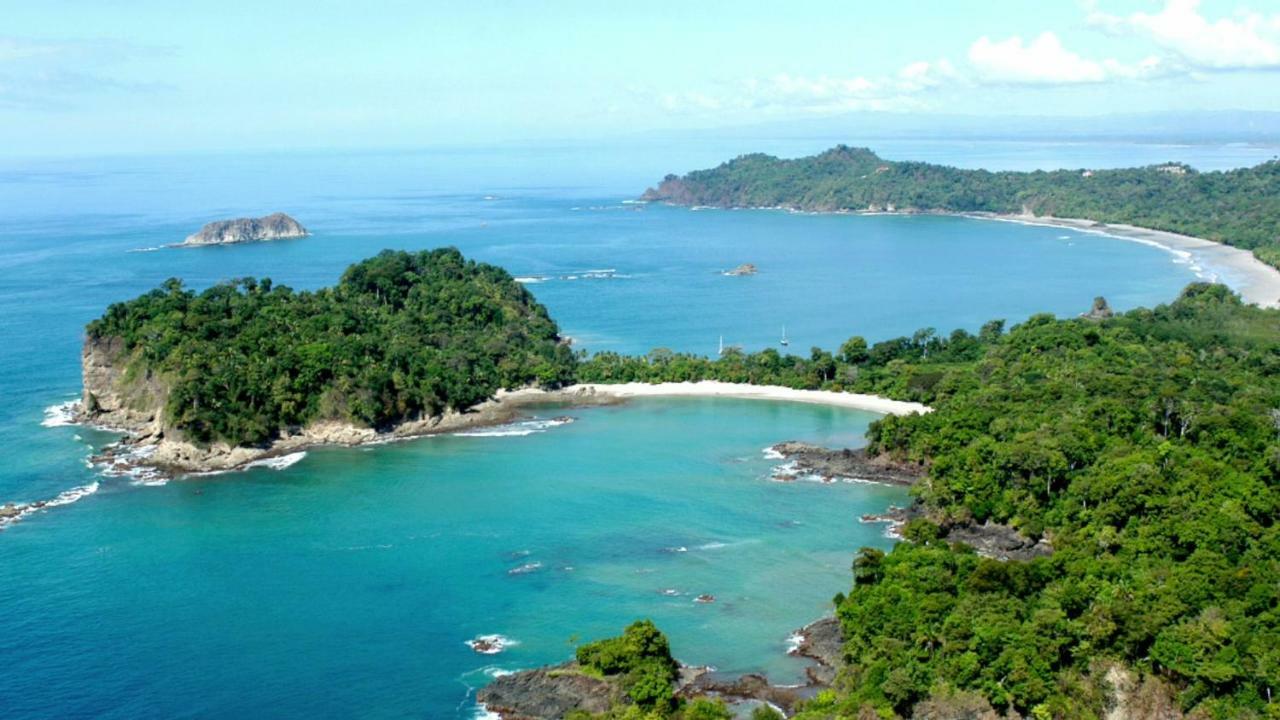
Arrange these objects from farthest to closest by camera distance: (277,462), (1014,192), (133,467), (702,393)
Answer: (1014,192) → (702,393) → (277,462) → (133,467)

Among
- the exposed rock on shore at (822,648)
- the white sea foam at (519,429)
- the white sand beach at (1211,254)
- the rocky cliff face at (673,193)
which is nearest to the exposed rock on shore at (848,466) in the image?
the white sea foam at (519,429)

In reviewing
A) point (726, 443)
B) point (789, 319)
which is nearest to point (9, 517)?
point (726, 443)

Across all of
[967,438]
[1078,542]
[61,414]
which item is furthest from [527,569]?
[61,414]

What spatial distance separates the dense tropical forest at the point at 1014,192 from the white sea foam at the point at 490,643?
85.6 m

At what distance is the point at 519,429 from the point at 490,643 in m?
21.6

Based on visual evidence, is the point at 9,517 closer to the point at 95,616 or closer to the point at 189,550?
the point at 189,550

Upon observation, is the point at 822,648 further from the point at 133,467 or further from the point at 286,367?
the point at 133,467

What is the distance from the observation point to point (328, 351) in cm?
5244

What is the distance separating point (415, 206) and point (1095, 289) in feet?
323

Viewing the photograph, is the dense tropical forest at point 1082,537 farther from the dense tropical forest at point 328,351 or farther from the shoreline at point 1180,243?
the shoreline at point 1180,243

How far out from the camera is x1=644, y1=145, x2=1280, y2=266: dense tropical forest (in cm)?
12004

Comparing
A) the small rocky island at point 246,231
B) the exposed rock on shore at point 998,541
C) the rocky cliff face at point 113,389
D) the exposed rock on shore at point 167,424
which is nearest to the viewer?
the exposed rock on shore at point 998,541

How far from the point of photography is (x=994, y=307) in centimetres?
8031

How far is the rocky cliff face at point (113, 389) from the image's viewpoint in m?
52.3
